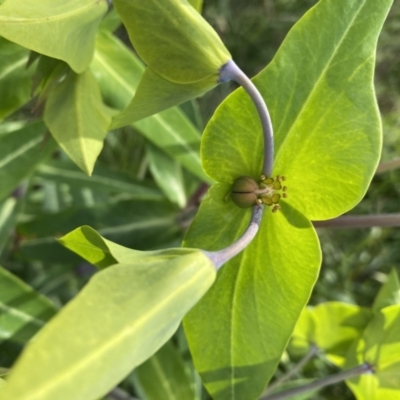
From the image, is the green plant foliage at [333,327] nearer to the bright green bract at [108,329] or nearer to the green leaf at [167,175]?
the green leaf at [167,175]

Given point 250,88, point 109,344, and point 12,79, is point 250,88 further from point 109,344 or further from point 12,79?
point 12,79

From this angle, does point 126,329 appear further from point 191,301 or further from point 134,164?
point 134,164

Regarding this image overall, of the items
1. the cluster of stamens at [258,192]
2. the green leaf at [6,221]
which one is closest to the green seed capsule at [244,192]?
the cluster of stamens at [258,192]

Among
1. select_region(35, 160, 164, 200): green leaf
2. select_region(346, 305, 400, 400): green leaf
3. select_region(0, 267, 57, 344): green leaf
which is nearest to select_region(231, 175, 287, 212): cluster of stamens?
select_region(346, 305, 400, 400): green leaf

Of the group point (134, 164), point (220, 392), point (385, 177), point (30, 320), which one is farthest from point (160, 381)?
point (385, 177)

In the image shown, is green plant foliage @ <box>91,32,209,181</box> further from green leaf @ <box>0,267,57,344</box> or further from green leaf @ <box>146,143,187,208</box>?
green leaf @ <box>0,267,57,344</box>

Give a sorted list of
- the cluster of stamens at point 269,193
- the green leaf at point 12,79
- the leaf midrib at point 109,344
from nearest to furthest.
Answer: the leaf midrib at point 109,344 < the cluster of stamens at point 269,193 < the green leaf at point 12,79

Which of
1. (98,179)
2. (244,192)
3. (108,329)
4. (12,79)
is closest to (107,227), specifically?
(98,179)
